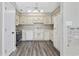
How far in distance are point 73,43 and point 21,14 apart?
22.7 ft

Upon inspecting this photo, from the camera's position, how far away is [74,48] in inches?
149

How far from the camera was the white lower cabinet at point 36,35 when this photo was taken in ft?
31.8

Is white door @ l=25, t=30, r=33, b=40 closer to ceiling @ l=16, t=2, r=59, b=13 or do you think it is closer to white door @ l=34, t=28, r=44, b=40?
white door @ l=34, t=28, r=44, b=40

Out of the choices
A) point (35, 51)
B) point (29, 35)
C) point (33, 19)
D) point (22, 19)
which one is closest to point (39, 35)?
point (29, 35)

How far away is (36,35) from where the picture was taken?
977cm

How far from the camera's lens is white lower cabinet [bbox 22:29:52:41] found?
9703 mm

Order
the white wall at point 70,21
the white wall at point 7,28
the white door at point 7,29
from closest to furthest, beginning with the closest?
the white wall at point 7,28
the white door at point 7,29
the white wall at point 70,21

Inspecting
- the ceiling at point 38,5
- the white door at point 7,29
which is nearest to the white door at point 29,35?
the ceiling at point 38,5

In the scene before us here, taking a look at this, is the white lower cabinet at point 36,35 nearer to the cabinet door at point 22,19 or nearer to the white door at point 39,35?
the white door at point 39,35

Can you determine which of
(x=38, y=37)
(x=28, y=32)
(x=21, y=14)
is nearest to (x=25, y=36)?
(x=28, y=32)

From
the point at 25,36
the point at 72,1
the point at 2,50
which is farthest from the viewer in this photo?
the point at 25,36

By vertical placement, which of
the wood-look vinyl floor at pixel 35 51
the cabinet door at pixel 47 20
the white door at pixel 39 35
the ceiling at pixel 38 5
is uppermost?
the ceiling at pixel 38 5

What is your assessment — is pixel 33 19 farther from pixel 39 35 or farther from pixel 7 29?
pixel 7 29

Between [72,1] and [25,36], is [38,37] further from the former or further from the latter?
[72,1]
